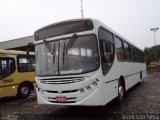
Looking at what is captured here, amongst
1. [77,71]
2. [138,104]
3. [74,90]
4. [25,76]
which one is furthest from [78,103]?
[25,76]

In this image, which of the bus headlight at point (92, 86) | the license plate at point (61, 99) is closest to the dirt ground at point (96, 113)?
the license plate at point (61, 99)

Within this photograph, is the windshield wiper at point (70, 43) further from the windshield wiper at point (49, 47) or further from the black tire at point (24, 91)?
the black tire at point (24, 91)

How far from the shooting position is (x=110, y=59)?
8008 millimetres

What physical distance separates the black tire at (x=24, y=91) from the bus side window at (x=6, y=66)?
3.91ft

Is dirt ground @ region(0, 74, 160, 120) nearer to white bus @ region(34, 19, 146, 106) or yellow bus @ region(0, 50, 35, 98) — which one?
white bus @ region(34, 19, 146, 106)

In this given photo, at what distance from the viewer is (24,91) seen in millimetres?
13023

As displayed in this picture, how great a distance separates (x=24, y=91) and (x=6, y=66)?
1.87m

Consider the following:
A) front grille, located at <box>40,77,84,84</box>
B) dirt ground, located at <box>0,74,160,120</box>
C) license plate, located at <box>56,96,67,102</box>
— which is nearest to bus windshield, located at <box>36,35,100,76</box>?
front grille, located at <box>40,77,84,84</box>

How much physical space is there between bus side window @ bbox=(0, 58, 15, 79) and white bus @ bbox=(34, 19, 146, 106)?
4449mm

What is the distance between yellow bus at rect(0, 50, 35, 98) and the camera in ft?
38.5

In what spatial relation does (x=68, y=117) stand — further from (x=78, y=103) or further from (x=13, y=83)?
(x=13, y=83)

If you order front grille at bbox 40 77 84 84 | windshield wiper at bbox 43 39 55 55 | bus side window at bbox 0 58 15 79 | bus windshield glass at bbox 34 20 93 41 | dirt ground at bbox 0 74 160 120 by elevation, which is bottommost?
dirt ground at bbox 0 74 160 120

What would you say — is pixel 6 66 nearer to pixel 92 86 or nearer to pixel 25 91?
pixel 25 91

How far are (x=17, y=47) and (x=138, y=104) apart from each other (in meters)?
22.9
